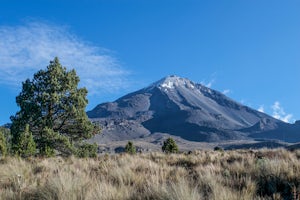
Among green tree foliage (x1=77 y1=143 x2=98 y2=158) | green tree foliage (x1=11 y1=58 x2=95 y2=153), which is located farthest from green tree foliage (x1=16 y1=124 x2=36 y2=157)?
green tree foliage (x1=77 y1=143 x2=98 y2=158)

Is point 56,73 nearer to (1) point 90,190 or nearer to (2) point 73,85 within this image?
(2) point 73,85

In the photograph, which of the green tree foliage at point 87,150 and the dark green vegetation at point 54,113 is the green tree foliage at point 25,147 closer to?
the dark green vegetation at point 54,113

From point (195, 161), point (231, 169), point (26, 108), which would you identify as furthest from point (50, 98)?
point (231, 169)

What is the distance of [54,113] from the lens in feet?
98.8

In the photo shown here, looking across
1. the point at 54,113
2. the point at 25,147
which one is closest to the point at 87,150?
the point at 54,113

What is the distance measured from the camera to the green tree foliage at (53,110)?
2855 centimetres

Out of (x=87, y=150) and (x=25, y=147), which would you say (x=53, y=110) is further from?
(x=25, y=147)

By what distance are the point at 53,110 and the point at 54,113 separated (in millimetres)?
322

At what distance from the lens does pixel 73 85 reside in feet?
102

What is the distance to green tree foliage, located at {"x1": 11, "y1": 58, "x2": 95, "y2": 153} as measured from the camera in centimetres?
2855

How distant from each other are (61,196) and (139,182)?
225 cm

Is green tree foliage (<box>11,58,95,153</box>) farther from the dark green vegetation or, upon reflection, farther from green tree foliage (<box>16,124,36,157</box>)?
green tree foliage (<box>16,124,36,157</box>)

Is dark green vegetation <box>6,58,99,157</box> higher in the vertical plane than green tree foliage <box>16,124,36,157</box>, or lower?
higher

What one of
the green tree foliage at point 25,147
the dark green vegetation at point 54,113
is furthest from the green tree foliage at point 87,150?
the green tree foliage at point 25,147
